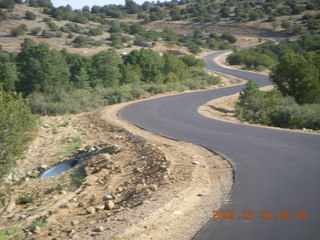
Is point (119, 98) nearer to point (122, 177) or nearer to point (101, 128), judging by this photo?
point (101, 128)

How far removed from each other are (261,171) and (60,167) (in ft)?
26.1

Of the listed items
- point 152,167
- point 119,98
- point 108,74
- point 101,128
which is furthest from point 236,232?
point 108,74

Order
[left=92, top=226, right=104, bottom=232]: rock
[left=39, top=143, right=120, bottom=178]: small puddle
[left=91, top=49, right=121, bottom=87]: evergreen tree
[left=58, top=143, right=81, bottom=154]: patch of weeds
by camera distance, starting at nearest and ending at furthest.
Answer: [left=92, top=226, right=104, bottom=232]: rock < [left=39, top=143, right=120, bottom=178]: small puddle < [left=58, top=143, right=81, bottom=154]: patch of weeds < [left=91, top=49, right=121, bottom=87]: evergreen tree

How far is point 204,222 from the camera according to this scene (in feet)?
21.8

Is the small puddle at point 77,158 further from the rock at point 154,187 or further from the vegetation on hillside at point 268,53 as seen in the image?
the vegetation on hillside at point 268,53

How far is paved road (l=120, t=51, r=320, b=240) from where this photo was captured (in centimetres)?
618

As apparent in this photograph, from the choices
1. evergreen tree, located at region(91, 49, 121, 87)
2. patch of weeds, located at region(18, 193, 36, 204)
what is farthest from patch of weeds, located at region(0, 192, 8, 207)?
evergreen tree, located at region(91, 49, 121, 87)

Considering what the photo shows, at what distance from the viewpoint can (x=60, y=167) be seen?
1448 centimetres

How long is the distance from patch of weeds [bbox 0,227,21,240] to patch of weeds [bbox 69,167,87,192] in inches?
126

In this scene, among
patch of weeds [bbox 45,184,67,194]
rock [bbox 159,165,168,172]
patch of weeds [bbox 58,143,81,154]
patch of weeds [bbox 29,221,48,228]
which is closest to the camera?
patch of weeds [bbox 29,221,48,228]

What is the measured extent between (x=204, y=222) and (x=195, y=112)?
663 inches

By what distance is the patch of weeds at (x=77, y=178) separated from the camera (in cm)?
1159

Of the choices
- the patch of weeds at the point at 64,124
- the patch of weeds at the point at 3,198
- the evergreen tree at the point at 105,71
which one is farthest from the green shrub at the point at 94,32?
the patch of weeds at the point at 3,198

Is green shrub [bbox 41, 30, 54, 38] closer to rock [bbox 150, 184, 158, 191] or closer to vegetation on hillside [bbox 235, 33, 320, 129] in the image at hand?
vegetation on hillside [bbox 235, 33, 320, 129]
